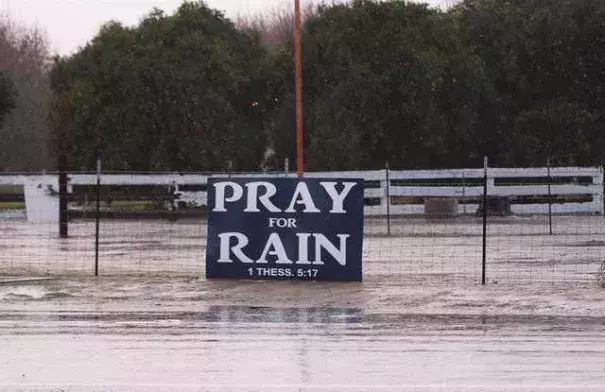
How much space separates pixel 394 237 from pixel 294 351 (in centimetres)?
1666

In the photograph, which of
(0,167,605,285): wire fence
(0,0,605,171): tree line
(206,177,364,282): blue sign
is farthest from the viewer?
(0,0,605,171): tree line

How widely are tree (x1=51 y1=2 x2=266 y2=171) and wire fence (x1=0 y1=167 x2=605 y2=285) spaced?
13.7 feet

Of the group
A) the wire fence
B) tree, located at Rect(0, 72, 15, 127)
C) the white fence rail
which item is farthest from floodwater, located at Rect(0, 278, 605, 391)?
tree, located at Rect(0, 72, 15, 127)

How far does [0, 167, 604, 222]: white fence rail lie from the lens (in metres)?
35.7

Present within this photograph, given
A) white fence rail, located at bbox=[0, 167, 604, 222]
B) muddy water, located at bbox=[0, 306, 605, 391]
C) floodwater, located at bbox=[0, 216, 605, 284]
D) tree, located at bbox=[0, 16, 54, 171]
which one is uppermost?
tree, located at bbox=[0, 16, 54, 171]

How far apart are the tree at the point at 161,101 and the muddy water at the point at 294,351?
31016mm

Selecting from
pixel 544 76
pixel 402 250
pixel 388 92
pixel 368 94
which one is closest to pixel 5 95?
pixel 368 94

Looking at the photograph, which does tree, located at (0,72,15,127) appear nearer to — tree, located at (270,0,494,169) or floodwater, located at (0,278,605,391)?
tree, located at (270,0,494,169)

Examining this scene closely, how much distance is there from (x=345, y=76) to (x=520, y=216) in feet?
35.2

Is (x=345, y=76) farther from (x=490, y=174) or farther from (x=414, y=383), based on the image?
(x=414, y=383)

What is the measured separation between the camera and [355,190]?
51.4ft

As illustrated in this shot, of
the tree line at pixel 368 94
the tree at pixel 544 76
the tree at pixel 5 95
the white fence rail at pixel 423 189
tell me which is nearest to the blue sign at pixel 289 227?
the white fence rail at pixel 423 189

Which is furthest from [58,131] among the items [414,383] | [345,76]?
[414,383]

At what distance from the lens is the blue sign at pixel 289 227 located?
1562 cm
